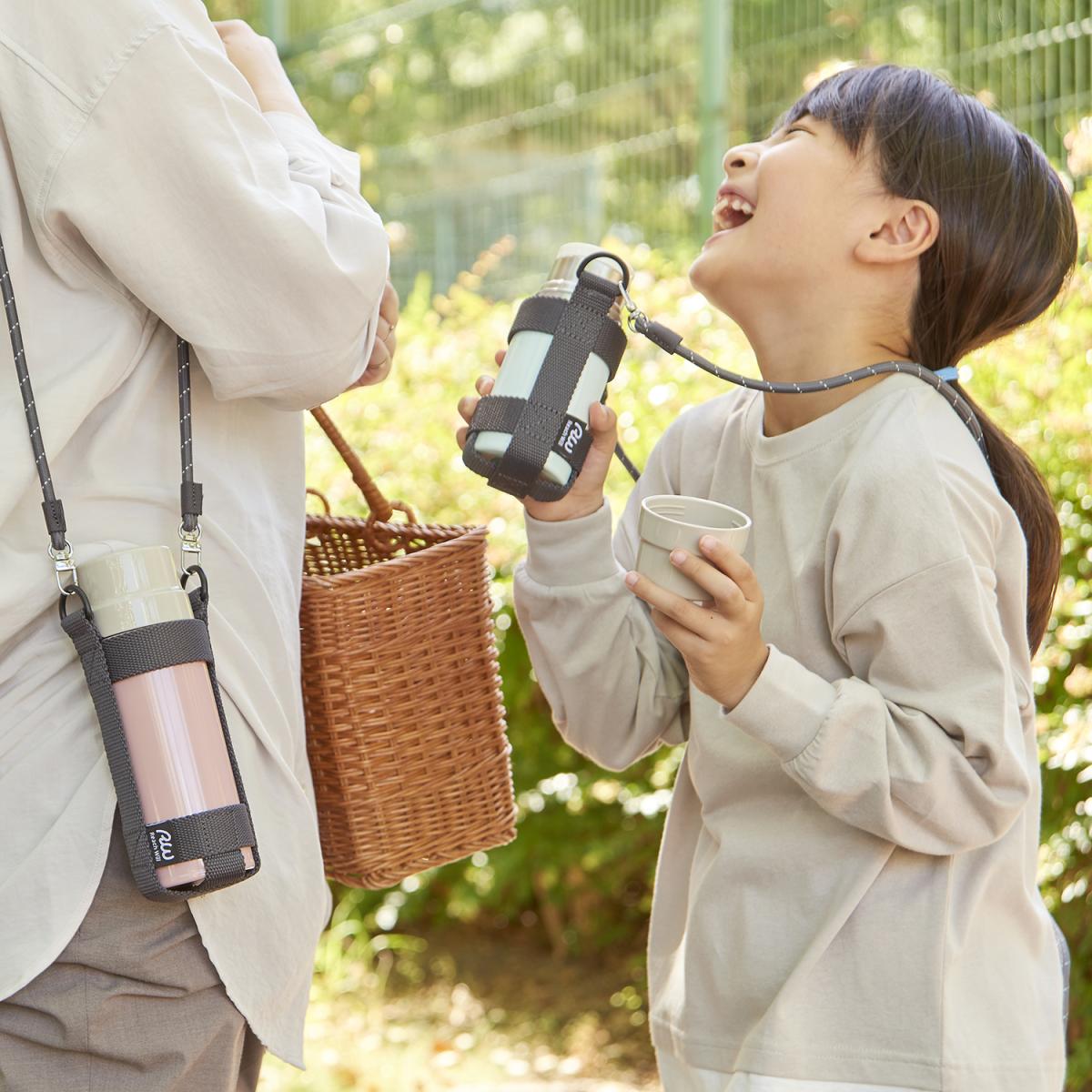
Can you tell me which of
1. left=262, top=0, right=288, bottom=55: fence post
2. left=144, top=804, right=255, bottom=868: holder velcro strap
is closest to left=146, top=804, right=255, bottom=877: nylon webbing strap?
left=144, top=804, right=255, bottom=868: holder velcro strap

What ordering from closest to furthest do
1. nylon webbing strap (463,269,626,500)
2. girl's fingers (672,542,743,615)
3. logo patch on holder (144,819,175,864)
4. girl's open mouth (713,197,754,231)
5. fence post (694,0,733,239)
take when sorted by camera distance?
logo patch on holder (144,819,175,864) < girl's fingers (672,542,743,615) < nylon webbing strap (463,269,626,500) < girl's open mouth (713,197,754,231) < fence post (694,0,733,239)

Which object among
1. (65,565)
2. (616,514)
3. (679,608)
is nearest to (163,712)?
(65,565)

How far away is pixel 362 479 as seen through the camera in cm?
204

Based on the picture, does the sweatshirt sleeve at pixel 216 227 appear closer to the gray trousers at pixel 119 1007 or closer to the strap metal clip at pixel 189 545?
the strap metal clip at pixel 189 545

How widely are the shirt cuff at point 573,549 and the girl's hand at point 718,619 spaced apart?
0.31m

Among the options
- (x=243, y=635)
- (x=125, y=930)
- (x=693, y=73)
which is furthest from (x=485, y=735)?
(x=693, y=73)

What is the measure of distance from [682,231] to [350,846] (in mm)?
4179

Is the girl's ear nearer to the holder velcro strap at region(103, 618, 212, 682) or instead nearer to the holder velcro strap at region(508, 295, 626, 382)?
the holder velcro strap at region(508, 295, 626, 382)

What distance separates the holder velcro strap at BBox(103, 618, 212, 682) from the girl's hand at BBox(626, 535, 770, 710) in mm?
476

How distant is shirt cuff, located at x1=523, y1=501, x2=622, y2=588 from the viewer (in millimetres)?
1916

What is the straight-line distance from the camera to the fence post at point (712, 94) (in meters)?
5.30

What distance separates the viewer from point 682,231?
18.5ft

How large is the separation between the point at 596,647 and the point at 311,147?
2.38 ft

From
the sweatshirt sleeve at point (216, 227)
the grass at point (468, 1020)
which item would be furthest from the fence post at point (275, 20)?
the sweatshirt sleeve at point (216, 227)
